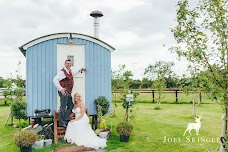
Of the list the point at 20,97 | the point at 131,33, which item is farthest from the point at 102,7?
the point at 20,97

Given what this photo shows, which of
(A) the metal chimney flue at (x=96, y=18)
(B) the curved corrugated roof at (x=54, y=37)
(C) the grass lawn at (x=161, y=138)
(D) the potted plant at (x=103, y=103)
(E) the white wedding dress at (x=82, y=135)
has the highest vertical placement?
(A) the metal chimney flue at (x=96, y=18)

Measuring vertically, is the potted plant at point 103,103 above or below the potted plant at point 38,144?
above

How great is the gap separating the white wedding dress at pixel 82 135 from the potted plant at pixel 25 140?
49.3 inches

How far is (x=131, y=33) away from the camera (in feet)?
52.1

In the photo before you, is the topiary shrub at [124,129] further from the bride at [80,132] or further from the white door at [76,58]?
the white door at [76,58]

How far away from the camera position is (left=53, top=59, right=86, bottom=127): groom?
28.4ft

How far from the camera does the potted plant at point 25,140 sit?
23.1 feet

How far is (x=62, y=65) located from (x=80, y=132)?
2410 millimetres

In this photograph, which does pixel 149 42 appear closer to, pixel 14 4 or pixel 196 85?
pixel 14 4

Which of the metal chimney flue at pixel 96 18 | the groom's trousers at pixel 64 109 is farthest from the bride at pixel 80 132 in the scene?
the metal chimney flue at pixel 96 18

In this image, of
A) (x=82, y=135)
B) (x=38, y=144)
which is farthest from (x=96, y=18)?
(x=38, y=144)

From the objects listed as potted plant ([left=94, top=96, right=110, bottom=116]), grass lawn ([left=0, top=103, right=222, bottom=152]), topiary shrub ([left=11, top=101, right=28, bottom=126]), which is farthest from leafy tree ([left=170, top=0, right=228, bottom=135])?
topiary shrub ([left=11, top=101, right=28, bottom=126])

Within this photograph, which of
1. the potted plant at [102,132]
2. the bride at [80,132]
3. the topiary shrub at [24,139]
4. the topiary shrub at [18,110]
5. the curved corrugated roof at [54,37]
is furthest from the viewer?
the topiary shrub at [18,110]

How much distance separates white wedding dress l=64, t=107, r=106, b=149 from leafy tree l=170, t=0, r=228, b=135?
476cm
